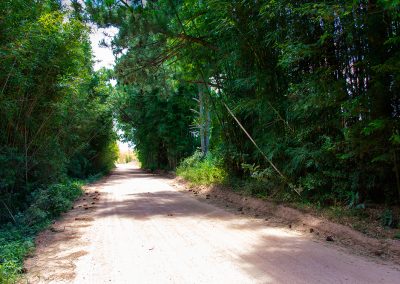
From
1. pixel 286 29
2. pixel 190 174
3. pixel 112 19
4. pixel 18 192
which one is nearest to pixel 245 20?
pixel 286 29

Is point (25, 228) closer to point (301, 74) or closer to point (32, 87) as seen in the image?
point (32, 87)

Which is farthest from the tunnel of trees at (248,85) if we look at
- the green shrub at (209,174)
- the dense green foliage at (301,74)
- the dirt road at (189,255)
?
the dirt road at (189,255)

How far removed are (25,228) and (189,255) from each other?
3.42 m

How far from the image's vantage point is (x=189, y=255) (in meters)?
4.15

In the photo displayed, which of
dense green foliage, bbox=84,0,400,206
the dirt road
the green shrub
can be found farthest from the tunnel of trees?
the dirt road

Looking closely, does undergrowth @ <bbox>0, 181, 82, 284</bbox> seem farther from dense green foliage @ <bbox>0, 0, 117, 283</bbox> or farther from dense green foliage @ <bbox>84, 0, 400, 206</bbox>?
dense green foliage @ <bbox>84, 0, 400, 206</bbox>

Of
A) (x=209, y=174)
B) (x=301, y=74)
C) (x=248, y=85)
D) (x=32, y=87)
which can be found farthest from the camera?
(x=209, y=174)

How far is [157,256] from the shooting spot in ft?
13.5

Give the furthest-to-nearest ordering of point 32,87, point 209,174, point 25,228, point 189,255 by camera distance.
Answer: point 209,174 < point 32,87 < point 25,228 < point 189,255

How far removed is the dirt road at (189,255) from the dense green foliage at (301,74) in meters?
1.50

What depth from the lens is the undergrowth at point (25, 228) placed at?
3.64m

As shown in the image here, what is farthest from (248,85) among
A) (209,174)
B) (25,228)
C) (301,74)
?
(25,228)

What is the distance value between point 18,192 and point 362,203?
724 centimetres

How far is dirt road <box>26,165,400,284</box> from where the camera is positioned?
344 cm
